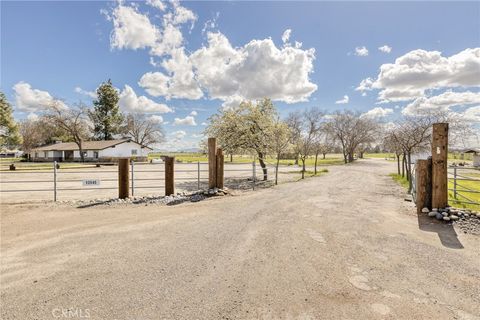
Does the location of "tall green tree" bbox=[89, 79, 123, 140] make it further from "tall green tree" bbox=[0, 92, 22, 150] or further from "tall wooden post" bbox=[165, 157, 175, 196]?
"tall wooden post" bbox=[165, 157, 175, 196]

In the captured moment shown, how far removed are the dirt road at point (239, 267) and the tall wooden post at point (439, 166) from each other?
3.20 ft

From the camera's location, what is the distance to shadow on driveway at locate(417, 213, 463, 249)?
17.6ft

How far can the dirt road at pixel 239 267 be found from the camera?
126 inches

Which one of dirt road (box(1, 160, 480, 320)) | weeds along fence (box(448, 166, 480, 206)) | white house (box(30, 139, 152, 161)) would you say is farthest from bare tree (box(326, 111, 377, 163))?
dirt road (box(1, 160, 480, 320))

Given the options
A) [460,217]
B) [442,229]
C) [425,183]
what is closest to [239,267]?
[442,229]

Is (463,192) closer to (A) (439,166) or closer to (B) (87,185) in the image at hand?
(A) (439,166)

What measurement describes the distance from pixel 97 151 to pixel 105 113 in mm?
13207

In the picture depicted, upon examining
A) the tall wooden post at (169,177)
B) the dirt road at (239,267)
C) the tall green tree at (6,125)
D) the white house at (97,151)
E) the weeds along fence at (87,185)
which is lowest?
the dirt road at (239,267)

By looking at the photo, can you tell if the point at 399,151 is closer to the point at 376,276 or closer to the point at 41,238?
the point at 376,276

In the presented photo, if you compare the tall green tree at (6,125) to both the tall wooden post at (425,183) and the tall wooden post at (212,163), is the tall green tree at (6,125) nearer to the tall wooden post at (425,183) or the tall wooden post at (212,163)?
the tall wooden post at (212,163)

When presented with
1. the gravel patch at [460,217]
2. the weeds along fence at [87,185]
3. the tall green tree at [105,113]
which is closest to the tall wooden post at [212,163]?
the weeds along fence at [87,185]

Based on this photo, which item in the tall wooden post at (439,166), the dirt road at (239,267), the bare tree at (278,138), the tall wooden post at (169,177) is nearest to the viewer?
the dirt road at (239,267)

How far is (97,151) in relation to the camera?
45.9 m

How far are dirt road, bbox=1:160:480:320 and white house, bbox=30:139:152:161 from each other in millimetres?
42140
